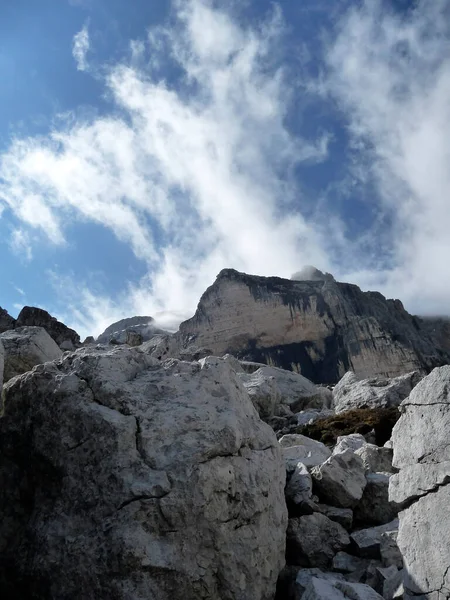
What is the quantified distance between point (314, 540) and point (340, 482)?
1.16 metres

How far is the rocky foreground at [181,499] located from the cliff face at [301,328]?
80.4 meters

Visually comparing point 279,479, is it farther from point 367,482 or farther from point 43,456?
point 43,456

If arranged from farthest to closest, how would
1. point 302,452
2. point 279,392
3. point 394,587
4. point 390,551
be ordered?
point 279,392 < point 302,452 < point 390,551 < point 394,587

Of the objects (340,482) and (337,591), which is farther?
(340,482)

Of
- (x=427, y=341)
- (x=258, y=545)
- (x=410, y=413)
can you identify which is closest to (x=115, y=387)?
(x=258, y=545)

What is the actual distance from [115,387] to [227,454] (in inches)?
58.8

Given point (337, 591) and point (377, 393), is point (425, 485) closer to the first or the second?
point (337, 591)

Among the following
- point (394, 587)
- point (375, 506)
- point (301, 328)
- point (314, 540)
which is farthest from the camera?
point (301, 328)

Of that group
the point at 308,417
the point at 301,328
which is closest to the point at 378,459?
the point at 308,417

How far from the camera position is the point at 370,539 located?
6.56 metres

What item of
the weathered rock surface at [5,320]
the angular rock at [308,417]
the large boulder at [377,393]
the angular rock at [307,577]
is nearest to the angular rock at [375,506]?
the angular rock at [307,577]

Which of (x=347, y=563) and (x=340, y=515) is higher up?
(x=340, y=515)

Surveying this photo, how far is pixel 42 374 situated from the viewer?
627 centimetres

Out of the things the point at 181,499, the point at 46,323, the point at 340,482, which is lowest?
the point at 181,499
